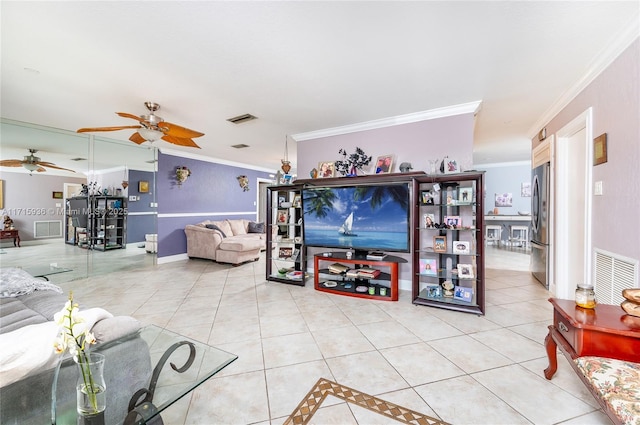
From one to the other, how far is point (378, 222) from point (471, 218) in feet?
3.67

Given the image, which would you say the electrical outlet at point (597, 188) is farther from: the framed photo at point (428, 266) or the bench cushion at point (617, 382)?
the bench cushion at point (617, 382)

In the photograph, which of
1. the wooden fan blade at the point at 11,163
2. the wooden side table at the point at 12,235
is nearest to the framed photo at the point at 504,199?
the wooden fan blade at the point at 11,163

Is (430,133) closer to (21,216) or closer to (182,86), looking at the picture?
(182,86)

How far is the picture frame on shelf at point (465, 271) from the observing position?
9.73 feet

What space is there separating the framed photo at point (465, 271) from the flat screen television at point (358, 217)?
2.01 feet

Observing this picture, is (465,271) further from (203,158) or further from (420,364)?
(203,158)

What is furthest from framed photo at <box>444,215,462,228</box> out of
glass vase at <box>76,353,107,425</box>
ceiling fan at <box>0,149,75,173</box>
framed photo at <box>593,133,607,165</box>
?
ceiling fan at <box>0,149,75,173</box>

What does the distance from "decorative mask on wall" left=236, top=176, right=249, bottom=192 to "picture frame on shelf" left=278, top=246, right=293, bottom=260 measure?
155 inches

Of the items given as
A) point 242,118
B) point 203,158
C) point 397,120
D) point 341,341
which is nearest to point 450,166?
point 397,120

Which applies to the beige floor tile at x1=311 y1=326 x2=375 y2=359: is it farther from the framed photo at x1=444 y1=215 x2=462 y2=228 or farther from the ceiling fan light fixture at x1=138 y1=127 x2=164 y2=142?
the ceiling fan light fixture at x1=138 y1=127 x2=164 y2=142

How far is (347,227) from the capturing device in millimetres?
3641

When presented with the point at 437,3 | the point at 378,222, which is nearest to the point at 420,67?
the point at 437,3

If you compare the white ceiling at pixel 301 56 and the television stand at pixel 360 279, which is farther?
the television stand at pixel 360 279

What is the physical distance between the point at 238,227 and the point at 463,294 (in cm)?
530
